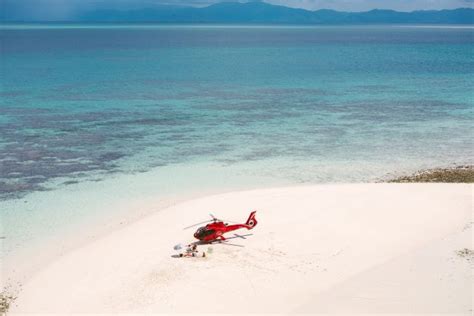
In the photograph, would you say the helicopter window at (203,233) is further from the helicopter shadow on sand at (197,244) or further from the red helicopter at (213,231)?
the helicopter shadow on sand at (197,244)

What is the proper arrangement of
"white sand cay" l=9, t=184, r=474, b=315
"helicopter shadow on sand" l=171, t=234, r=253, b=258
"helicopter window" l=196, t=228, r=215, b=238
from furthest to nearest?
1. "helicopter window" l=196, t=228, r=215, b=238
2. "helicopter shadow on sand" l=171, t=234, r=253, b=258
3. "white sand cay" l=9, t=184, r=474, b=315

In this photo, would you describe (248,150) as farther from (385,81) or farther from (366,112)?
(385,81)

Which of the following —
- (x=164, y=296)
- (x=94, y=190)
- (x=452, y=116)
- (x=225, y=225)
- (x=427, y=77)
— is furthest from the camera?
(x=427, y=77)

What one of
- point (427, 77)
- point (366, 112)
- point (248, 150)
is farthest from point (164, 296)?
point (427, 77)

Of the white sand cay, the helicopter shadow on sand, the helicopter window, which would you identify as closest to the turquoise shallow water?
the white sand cay

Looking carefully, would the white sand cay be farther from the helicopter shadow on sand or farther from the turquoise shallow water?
the turquoise shallow water

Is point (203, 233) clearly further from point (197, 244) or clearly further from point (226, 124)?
point (226, 124)

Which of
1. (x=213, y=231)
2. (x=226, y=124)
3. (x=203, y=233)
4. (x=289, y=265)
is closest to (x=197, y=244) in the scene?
(x=203, y=233)
